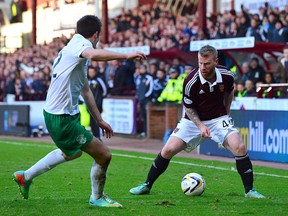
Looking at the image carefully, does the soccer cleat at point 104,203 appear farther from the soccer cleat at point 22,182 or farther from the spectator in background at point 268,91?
the spectator in background at point 268,91

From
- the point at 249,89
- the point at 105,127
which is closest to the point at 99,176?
the point at 105,127

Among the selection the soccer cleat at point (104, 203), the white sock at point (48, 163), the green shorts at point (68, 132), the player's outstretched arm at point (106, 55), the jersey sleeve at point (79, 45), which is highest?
the jersey sleeve at point (79, 45)

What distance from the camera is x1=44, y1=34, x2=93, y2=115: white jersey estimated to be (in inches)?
350

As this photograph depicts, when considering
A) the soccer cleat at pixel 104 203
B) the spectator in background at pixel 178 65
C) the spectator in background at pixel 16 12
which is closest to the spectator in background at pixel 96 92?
the spectator in background at pixel 178 65

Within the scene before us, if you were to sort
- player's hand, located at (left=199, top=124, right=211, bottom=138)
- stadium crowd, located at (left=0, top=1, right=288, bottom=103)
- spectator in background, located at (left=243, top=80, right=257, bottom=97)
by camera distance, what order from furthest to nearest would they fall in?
stadium crowd, located at (left=0, top=1, right=288, bottom=103)
spectator in background, located at (left=243, top=80, right=257, bottom=97)
player's hand, located at (left=199, top=124, right=211, bottom=138)

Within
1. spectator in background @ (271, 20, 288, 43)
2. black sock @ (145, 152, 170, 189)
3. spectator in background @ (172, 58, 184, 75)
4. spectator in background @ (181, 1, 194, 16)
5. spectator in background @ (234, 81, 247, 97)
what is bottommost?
black sock @ (145, 152, 170, 189)

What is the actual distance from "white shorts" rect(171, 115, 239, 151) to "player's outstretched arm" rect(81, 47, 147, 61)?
7.76 ft

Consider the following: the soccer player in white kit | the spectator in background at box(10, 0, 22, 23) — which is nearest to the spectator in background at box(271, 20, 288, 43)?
the soccer player in white kit

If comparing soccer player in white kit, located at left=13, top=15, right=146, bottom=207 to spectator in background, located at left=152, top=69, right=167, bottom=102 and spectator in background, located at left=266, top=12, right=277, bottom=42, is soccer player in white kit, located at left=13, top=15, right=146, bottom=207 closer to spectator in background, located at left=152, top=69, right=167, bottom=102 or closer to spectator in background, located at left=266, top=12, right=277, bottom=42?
spectator in background, located at left=266, top=12, right=277, bottom=42

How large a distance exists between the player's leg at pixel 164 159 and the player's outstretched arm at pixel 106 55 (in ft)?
7.73

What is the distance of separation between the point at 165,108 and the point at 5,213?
13.3m

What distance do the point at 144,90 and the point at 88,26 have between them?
13676 millimetres

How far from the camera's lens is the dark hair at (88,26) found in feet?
29.1

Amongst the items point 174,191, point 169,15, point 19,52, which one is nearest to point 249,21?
point 169,15
